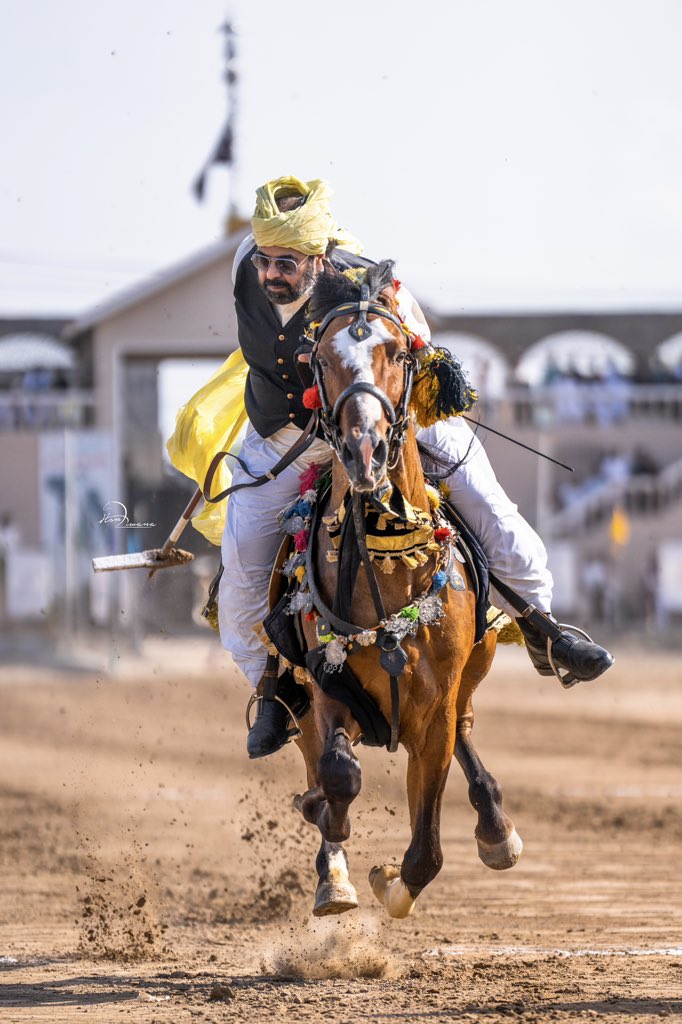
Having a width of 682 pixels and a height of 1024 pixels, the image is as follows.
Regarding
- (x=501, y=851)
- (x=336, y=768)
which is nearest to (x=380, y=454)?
(x=336, y=768)

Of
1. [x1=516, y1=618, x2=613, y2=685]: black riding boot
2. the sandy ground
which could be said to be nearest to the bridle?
[x1=516, y1=618, x2=613, y2=685]: black riding boot

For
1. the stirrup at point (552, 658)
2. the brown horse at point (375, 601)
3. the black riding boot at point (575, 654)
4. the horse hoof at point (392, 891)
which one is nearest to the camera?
the brown horse at point (375, 601)

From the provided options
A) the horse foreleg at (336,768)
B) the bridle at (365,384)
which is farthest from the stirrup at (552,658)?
the bridle at (365,384)

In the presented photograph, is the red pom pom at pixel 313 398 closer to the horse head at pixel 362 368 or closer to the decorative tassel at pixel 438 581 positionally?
the horse head at pixel 362 368

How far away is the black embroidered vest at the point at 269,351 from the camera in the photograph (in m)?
7.21

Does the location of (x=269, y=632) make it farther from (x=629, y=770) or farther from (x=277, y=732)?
(x=629, y=770)

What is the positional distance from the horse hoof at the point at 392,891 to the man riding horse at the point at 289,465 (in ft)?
2.64

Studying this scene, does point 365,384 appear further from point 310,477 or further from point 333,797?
point 333,797

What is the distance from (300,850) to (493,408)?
21.5 meters

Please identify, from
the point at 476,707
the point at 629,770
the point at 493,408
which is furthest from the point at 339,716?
the point at 493,408

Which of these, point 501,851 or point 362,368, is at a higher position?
point 362,368

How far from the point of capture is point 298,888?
9664mm

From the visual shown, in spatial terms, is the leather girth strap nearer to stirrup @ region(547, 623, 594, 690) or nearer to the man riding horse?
the man riding horse

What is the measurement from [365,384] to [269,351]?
1627mm
